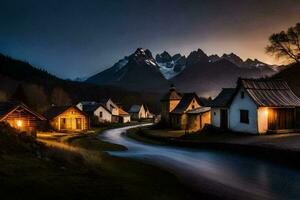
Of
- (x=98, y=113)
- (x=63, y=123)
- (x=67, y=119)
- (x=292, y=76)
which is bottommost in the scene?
(x=63, y=123)

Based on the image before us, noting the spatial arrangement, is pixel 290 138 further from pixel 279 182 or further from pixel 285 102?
pixel 279 182

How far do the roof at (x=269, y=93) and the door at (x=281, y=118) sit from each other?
2.46 ft

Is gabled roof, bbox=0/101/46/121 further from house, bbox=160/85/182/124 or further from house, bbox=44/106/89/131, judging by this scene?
house, bbox=160/85/182/124

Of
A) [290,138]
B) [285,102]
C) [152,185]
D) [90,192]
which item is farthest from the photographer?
[285,102]

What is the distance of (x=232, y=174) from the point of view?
24.8 metres

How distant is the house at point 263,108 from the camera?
38875mm

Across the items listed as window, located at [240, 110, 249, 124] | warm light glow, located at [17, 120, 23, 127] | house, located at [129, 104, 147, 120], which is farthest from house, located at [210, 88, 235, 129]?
house, located at [129, 104, 147, 120]

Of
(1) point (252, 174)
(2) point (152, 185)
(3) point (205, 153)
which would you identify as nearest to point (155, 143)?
(3) point (205, 153)

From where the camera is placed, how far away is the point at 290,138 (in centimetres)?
3353

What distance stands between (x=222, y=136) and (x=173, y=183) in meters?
23.4

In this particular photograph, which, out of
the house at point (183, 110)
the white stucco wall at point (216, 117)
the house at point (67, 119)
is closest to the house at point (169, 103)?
the house at point (183, 110)

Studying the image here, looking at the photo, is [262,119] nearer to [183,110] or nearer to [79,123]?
[183,110]

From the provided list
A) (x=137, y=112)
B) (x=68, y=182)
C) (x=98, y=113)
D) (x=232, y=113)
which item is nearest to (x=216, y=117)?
(x=232, y=113)

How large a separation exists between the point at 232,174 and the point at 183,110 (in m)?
43.6
